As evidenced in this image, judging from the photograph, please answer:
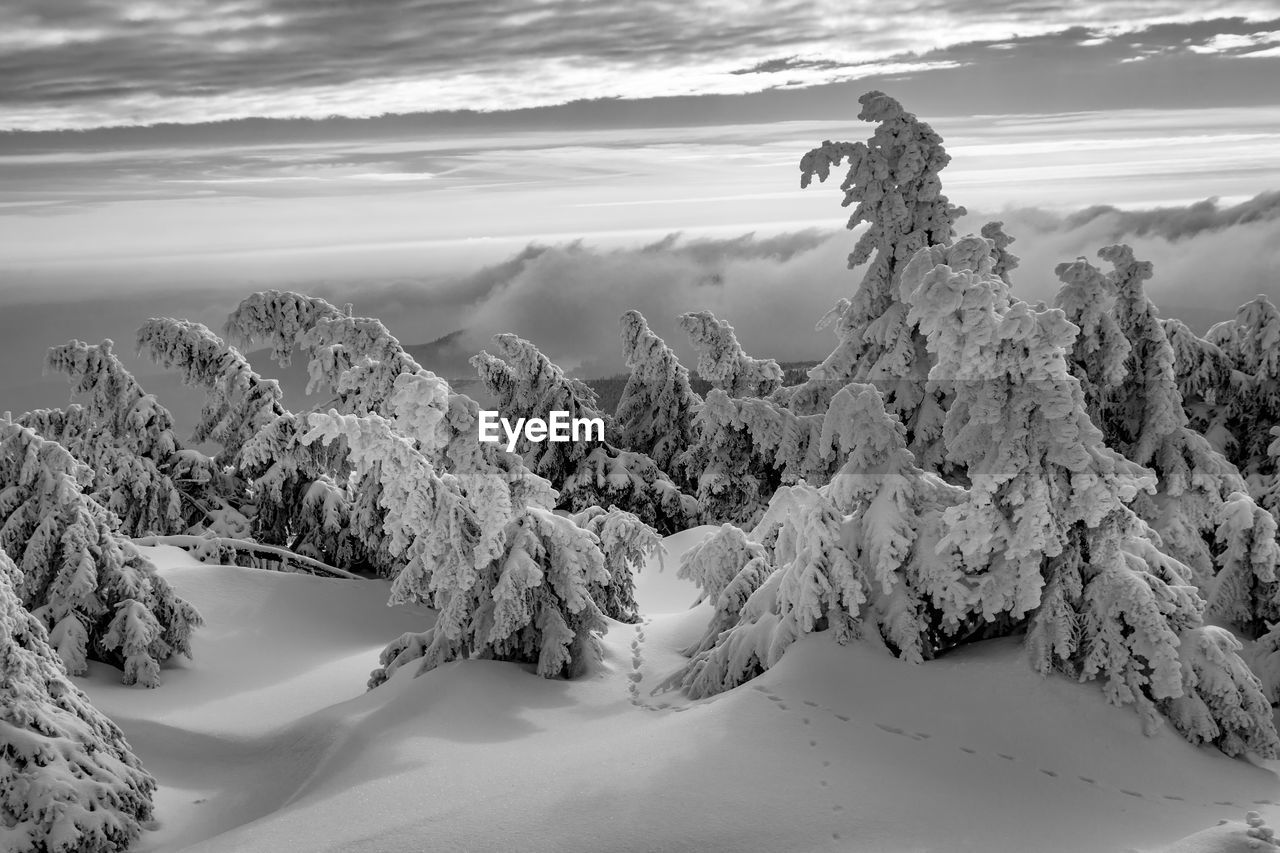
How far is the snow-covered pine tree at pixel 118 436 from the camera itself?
68.2ft

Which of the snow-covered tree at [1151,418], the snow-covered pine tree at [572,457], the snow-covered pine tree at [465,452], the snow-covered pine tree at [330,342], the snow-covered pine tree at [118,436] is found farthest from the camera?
the snow-covered pine tree at [572,457]

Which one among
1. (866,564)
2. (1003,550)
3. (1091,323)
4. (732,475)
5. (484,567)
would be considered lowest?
(732,475)

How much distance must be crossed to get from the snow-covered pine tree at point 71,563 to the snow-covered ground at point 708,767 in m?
1.45

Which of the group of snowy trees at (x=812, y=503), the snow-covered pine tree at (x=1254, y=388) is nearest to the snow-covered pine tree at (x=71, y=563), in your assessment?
the group of snowy trees at (x=812, y=503)

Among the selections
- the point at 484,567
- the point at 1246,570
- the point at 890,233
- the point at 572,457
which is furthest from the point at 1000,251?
the point at 572,457

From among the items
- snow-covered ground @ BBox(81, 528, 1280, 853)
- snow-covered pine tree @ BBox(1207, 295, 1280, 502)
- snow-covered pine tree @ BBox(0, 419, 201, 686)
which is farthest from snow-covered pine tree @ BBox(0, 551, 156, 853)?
snow-covered pine tree @ BBox(1207, 295, 1280, 502)

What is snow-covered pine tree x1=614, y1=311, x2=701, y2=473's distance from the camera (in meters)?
26.5

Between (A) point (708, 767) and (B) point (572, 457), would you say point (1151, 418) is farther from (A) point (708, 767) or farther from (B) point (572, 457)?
(B) point (572, 457)

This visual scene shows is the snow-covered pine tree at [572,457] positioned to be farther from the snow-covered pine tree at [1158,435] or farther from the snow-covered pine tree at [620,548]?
the snow-covered pine tree at [1158,435]

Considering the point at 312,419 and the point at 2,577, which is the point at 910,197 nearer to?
the point at 312,419

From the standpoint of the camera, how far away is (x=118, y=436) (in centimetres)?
2167

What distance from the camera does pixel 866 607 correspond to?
1109cm

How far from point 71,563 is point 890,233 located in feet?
42.4

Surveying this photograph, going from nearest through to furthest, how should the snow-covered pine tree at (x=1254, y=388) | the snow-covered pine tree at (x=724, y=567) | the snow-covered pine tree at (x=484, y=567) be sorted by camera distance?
the snow-covered pine tree at (x=484, y=567) < the snow-covered pine tree at (x=724, y=567) < the snow-covered pine tree at (x=1254, y=388)
